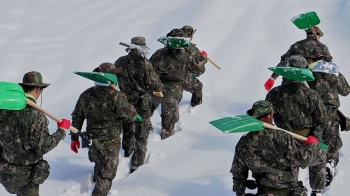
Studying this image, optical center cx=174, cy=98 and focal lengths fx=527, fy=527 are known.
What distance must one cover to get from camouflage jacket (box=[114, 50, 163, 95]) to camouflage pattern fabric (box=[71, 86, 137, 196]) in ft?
4.05

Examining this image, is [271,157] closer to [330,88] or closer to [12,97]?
[330,88]

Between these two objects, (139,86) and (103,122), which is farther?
(139,86)

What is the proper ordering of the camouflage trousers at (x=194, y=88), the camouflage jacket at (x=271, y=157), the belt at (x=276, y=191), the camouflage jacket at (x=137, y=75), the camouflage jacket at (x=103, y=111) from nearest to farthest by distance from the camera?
1. the camouflage jacket at (x=271, y=157)
2. the belt at (x=276, y=191)
3. the camouflage jacket at (x=103, y=111)
4. the camouflage jacket at (x=137, y=75)
5. the camouflage trousers at (x=194, y=88)

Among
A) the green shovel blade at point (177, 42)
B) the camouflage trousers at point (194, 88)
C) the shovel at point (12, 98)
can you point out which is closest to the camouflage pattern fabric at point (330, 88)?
the green shovel blade at point (177, 42)

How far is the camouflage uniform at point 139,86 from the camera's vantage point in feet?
26.1

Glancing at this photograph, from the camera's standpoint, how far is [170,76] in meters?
8.72

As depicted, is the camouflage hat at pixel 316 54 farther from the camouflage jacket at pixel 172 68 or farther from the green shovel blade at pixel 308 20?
the camouflage jacket at pixel 172 68

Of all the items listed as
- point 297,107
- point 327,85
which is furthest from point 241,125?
point 327,85

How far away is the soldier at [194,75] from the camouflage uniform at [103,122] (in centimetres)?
236

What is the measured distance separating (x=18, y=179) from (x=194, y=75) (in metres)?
4.43

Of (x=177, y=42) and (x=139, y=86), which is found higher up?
(x=177, y=42)

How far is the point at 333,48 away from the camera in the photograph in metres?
12.7

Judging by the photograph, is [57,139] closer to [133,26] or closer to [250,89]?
[250,89]

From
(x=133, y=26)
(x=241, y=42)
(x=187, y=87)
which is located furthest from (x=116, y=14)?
(x=187, y=87)
